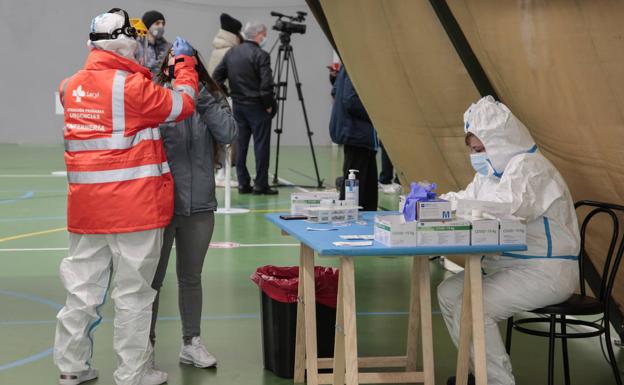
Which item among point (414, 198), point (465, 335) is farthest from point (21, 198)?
point (414, 198)

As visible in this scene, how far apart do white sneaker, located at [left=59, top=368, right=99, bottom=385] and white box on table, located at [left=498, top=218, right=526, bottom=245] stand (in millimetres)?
1819

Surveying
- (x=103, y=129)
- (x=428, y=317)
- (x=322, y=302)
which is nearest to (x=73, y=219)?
(x=103, y=129)

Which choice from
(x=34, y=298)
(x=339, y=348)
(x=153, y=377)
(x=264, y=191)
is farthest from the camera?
(x=264, y=191)

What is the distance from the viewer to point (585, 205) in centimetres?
401

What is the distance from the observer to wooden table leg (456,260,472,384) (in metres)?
3.53

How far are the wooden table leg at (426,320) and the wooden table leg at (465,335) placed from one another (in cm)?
13

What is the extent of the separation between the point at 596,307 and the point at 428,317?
2.09ft

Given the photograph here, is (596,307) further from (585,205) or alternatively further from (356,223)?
(356,223)

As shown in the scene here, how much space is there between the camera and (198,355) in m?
4.25

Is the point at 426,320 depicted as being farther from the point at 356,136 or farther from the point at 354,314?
the point at 356,136

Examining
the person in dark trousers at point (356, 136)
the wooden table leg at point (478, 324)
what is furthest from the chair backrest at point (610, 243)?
the person in dark trousers at point (356, 136)

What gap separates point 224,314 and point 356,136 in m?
2.04

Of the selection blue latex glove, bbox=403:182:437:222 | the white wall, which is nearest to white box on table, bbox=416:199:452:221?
blue latex glove, bbox=403:182:437:222

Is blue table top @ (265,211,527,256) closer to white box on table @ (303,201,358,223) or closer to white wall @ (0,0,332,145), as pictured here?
white box on table @ (303,201,358,223)
